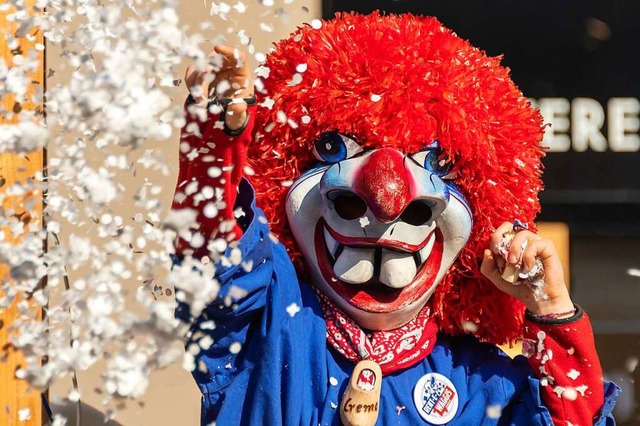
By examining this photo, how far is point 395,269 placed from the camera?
5.41 ft

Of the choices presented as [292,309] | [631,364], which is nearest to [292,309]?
[292,309]

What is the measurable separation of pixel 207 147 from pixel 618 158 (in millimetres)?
1414

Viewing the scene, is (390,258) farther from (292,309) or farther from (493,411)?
(493,411)

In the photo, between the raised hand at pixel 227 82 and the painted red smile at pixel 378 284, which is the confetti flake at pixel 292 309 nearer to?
the painted red smile at pixel 378 284

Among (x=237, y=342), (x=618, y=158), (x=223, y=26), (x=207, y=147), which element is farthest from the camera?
(x=618, y=158)

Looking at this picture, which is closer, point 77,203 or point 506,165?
point 77,203

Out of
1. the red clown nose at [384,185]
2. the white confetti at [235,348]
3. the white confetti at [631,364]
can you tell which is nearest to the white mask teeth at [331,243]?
the red clown nose at [384,185]

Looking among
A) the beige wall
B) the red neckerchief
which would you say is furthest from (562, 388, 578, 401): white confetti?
the beige wall

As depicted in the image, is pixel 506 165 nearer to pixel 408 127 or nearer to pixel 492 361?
pixel 408 127

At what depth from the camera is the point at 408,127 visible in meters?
1.66

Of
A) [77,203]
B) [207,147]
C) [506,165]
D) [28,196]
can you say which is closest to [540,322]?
[506,165]

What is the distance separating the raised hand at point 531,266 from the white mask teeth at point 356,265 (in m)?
0.20

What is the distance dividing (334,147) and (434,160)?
0.54ft

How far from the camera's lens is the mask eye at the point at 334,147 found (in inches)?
66.0
